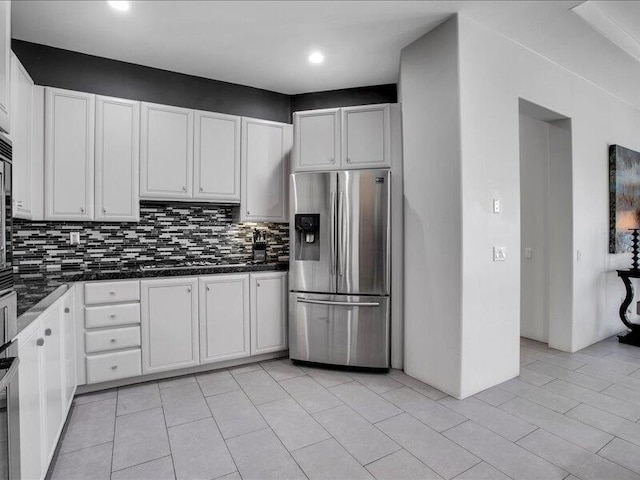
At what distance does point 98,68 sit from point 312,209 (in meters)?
2.25

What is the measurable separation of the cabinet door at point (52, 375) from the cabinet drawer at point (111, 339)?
64cm

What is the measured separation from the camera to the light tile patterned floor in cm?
181

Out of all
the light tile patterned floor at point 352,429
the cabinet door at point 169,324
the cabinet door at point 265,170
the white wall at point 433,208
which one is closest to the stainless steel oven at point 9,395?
the light tile patterned floor at point 352,429

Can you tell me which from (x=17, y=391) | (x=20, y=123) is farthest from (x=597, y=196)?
(x=20, y=123)

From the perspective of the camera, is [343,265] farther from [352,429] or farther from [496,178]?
[496,178]

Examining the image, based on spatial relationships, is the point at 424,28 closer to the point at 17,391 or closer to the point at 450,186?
the point at 450,186

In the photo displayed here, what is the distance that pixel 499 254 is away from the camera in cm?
277

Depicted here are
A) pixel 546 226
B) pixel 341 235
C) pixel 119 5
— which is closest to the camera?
pixel 119 5

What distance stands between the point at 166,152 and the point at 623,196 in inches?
193

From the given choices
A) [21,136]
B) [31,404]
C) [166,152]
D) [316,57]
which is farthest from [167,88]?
[31,404]

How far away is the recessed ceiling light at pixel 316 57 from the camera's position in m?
3.09

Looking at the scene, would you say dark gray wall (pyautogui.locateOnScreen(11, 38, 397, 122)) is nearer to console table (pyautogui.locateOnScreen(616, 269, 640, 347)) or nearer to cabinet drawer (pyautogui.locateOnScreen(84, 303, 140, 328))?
cabinet drawer (pyautogui.locateOnScreen(84, 303, 140, 328))

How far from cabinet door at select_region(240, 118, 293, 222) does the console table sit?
Result: 374 cm

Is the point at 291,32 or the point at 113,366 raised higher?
the point at 291,32
